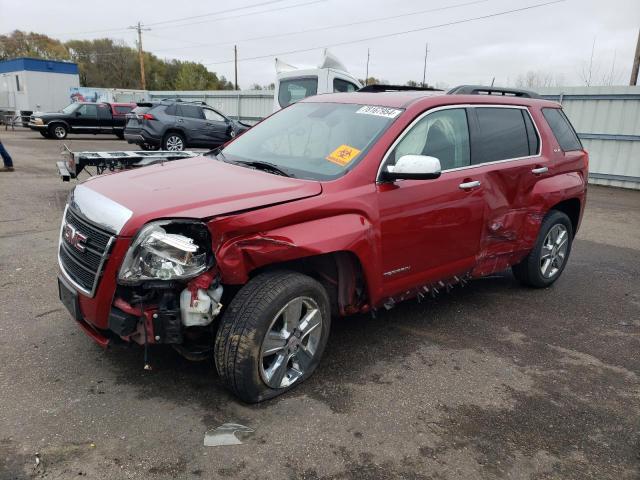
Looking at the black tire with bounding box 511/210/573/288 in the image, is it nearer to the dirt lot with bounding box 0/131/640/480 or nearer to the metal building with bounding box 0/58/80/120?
the dirt lot with bounding box 0/131/640/480

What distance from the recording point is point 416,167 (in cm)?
327

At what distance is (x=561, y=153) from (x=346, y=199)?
2903 millimetres

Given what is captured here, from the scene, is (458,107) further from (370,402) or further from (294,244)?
(370,402)

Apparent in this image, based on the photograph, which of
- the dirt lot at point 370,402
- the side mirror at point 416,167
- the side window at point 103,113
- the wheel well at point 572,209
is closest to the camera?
the dirt lot at point 370,402

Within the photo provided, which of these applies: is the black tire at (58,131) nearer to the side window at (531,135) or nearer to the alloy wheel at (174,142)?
the alloy wheel at (174,142)

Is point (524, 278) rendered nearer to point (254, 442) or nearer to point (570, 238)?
point (570, 238)

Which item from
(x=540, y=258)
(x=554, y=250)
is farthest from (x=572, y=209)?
(x=540, y=258)

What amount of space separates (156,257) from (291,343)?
0.97 m

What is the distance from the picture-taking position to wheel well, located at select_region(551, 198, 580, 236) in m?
5.32

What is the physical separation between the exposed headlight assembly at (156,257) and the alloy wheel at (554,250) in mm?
3724

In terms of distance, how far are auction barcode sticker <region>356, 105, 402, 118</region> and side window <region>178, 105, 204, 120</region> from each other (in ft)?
45.8

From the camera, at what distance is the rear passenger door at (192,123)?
16531mm

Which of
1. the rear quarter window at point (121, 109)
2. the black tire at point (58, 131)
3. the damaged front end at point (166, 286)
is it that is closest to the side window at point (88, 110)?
the rear quarter window at point (121, 109)

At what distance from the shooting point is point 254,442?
270 centimetres
